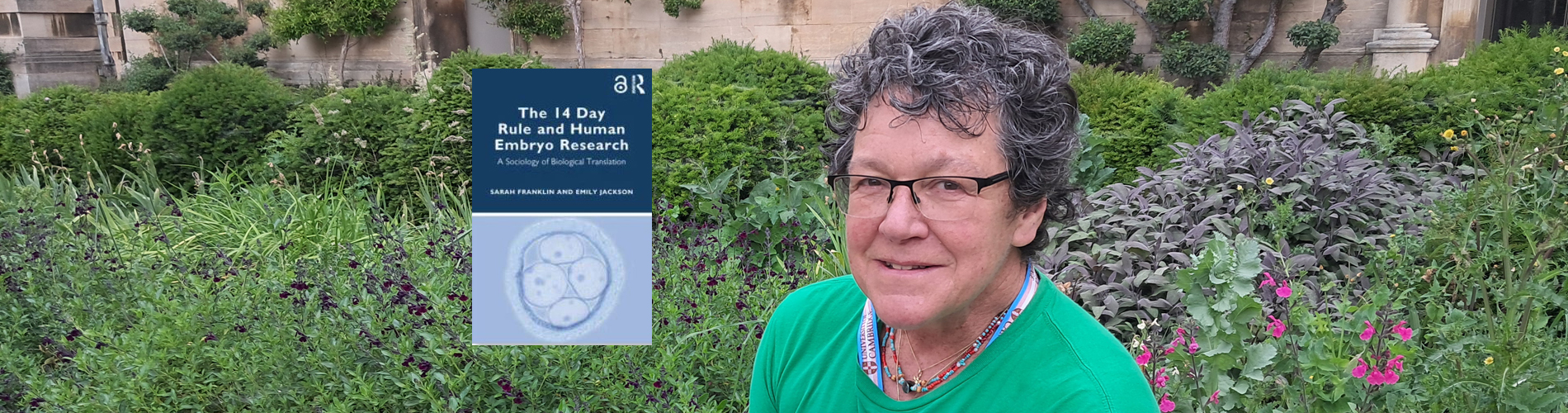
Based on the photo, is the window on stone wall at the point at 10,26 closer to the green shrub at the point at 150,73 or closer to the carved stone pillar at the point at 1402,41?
the green shrub at the point at 150,73

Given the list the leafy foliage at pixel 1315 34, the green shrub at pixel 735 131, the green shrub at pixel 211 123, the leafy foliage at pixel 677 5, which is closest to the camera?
the green shrub at pixel 735 131

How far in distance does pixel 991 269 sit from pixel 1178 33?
11.2 meters

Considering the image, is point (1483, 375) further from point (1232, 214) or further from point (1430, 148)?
point (1430, 148)

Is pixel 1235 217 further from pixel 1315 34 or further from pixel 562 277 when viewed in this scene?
pixel 1315 34

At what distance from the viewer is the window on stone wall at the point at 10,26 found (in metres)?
16.9

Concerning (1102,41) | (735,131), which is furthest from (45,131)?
(1102,41)

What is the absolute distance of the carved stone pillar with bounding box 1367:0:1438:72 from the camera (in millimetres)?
10156

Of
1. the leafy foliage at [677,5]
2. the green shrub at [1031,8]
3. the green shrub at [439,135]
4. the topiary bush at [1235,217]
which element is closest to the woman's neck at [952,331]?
the topiary bush at [1235,217]

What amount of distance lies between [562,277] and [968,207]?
3.52ft

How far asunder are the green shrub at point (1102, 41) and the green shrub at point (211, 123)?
8.41 m

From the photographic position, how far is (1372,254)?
3.25 metres

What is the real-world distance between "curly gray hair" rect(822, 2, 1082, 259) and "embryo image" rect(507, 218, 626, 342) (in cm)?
85

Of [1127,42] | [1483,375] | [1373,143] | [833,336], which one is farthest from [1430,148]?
[1127,42]

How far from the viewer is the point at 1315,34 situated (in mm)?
10445
